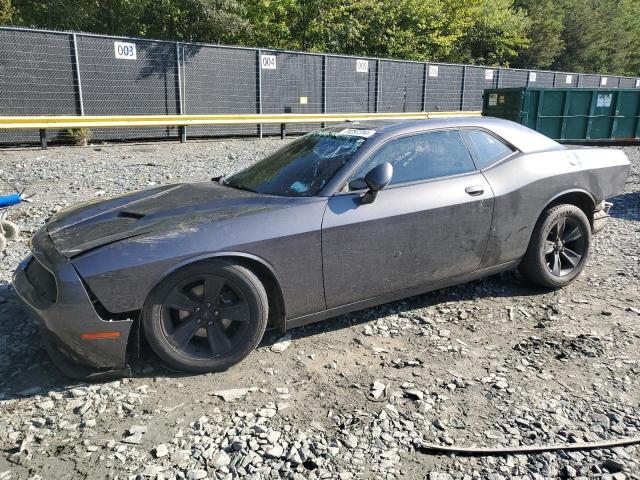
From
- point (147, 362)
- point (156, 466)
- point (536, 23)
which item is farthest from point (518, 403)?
point (536, 23)

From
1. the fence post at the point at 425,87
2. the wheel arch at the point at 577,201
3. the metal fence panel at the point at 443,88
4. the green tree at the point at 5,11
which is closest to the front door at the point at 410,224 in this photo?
the wheel arch at the point at 577,201

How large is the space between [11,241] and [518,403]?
5202 millimetres

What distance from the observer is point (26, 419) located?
283 centimetres

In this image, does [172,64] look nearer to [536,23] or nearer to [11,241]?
[11,241]

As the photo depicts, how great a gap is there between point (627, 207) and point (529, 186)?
465cm

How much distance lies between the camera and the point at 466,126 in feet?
14.2

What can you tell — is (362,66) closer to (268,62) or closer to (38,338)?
(268,62)

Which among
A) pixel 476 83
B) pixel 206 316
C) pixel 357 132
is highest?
pixel 476 83

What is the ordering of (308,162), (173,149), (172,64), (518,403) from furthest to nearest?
(172,64)
(173,149)
(308,162)
(518,403)

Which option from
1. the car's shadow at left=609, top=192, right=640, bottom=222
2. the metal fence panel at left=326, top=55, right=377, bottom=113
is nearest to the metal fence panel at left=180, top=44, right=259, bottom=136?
the metal fence panel at left=326, top=55, right=377, bottom=113

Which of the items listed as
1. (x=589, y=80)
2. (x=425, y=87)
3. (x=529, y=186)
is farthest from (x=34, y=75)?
(x=589, y=80)

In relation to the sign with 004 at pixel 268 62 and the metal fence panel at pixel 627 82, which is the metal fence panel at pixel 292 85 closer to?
the sign with 004 at pixel 268 62

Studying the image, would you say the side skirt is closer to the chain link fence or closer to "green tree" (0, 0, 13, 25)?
the chain link fence

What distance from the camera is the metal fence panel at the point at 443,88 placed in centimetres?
1975
